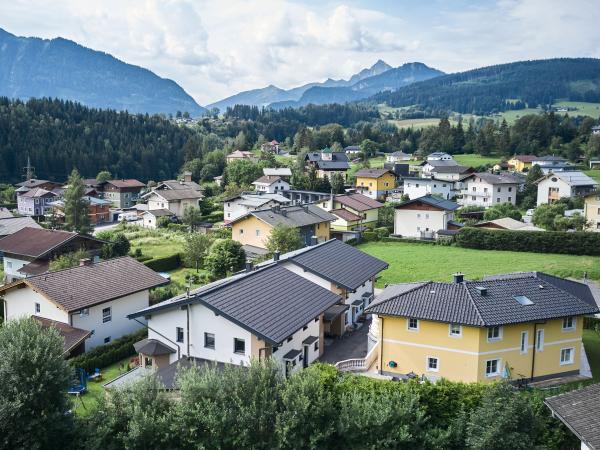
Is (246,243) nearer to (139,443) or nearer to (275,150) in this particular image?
(139,443)

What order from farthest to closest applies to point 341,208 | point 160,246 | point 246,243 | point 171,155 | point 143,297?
point 171,155, point 341,208, point 160,246, point 246,243, point 143,297

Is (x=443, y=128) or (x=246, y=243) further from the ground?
(x=443, y=128)

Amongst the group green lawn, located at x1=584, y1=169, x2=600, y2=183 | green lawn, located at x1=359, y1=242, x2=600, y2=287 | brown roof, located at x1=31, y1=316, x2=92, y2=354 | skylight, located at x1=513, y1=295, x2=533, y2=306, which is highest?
green lawn, located at x1=584, y1=169, x2=600, y2=183

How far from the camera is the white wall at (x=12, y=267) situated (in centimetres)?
4484

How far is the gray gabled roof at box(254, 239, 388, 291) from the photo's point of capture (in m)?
32.4

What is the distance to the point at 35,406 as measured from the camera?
17.9m

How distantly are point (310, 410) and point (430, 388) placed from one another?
4477mm

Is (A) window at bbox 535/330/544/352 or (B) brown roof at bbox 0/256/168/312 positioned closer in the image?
(A) window at bbox 535/330/544/352

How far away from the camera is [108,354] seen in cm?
2803

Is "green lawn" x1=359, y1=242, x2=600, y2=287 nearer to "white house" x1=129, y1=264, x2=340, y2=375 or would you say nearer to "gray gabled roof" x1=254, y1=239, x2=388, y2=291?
"gray gabled roof" x1=254, y1=239, x2=388, y2=291

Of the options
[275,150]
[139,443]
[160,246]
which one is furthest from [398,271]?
[275,150]

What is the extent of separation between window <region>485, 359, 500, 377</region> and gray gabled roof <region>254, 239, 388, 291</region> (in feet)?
31.9

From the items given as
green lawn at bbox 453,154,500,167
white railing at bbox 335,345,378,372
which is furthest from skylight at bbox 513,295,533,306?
green lawn at bbox 453,154,500,167

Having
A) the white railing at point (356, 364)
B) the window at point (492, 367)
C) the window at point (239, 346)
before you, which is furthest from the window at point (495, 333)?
the window at point (239, 346)
